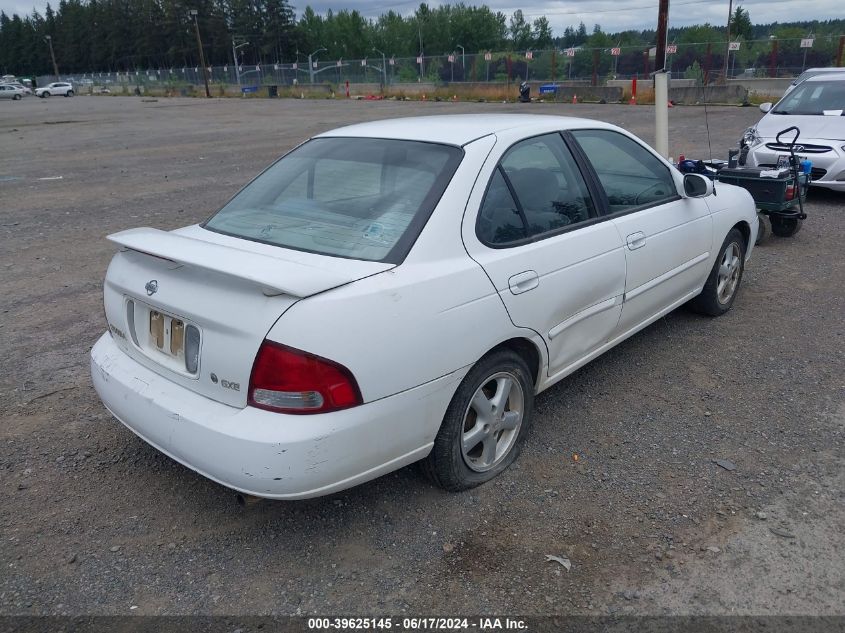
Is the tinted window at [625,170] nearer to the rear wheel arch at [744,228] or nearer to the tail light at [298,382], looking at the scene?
the rear wheel arch at [744,228]

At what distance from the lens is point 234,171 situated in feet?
43.4

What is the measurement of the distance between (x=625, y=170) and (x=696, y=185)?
0.57 m

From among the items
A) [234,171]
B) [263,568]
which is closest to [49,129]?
[234,171]

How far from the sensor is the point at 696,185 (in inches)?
175

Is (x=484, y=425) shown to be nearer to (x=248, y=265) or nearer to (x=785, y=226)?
(x=248, y=265)

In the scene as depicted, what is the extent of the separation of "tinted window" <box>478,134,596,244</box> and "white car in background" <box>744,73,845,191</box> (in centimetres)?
570

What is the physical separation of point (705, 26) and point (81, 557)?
6969 centimetres

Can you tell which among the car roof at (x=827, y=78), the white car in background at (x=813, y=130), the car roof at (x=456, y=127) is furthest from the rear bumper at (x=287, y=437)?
the car roof at (x=827, y=78)

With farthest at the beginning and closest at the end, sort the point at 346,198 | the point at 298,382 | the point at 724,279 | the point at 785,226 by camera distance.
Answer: the point at 785,226
the point at 724,279
the point at 346,198
the point at 298,382

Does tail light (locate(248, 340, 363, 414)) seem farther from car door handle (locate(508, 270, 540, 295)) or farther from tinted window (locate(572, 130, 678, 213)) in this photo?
tinted window (locate(572, 130, 678, 213))

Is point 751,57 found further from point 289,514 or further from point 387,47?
point 387,47

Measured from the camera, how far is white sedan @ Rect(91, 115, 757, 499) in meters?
2.53

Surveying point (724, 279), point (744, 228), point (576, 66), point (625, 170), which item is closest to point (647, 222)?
point (625, 170)

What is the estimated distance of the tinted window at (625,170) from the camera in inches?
156
